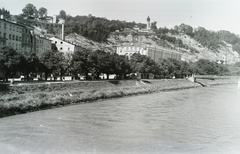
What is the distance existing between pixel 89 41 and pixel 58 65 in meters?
69.7

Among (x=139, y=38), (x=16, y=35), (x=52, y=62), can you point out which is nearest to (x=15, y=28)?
(x=16, y=35)

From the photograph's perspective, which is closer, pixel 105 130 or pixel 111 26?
pixel 105 130

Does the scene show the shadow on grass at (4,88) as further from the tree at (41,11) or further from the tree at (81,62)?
the tree at (41,11)

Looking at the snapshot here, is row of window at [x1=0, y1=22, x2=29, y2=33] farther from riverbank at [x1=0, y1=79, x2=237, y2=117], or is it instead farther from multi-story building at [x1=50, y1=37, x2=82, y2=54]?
riverbank at [x1=0, y1=79, x2=237, y2=117]

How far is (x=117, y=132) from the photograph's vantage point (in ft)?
69.4

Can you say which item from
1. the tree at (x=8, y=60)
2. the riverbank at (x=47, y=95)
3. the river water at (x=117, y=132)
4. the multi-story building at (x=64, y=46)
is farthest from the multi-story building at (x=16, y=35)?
the river water at (x=117, y=132)

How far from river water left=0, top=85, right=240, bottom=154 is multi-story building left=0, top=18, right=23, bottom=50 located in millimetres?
28053

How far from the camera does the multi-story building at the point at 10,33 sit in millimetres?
52375

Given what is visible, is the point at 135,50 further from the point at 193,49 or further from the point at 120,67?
the point at 193,49

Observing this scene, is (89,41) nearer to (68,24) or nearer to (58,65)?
(68,24)

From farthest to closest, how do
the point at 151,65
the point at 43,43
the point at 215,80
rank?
the point at 215,80 < the point at 151,65 < the point at 43,43

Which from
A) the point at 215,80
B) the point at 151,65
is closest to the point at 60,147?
the point at 151,65

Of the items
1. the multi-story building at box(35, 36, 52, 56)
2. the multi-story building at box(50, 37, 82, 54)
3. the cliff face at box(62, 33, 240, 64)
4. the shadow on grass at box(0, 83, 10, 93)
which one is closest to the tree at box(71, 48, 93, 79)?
the multi-story building at box(35, 36, 52, 56)

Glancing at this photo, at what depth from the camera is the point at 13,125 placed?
73.9 ft
